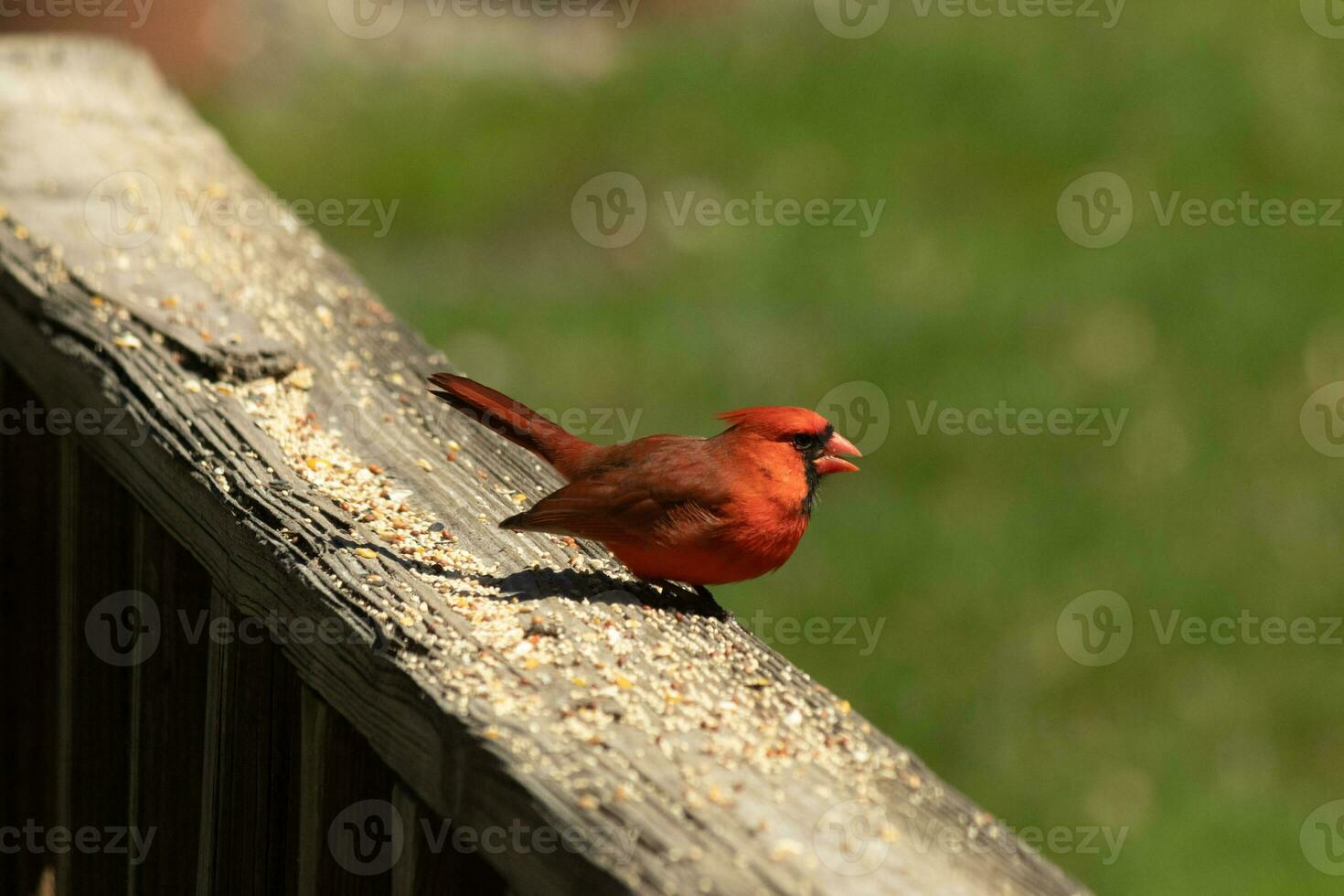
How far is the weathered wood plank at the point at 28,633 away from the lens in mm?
2875

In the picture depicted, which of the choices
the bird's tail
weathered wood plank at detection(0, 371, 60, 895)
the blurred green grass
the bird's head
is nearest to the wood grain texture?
the bird's tail

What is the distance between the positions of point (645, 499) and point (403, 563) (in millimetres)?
558

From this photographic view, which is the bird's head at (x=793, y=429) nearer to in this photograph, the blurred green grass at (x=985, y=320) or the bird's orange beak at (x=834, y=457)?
the bird's orange beak at (x=834, y=457)

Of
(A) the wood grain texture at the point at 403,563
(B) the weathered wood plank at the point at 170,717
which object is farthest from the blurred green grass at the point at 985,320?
(B) the weathered wood plank at the point at 170,717

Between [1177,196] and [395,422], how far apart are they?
556 centimetres

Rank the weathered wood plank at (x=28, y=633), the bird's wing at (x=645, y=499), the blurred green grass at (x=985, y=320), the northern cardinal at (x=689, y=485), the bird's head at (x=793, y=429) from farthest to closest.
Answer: the blurred green grass at (x=985, y=320), the weathered wood plank at (x=28, y=633), the bird's head at (x=793, y=429), the northern cardinal at (x=689, y=485), the bird's wing at (x=645, y=499)

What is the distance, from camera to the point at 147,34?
7418 millimetres

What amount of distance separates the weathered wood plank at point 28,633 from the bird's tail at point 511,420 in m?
0.78

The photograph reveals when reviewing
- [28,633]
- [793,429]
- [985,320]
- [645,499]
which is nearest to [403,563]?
[645,499]

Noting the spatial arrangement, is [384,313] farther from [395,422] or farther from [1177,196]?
[1177,196]

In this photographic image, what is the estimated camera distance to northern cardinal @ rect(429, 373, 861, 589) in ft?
8.14

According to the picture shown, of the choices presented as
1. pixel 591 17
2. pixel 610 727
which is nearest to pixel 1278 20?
pixel 591 17

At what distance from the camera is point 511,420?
2.65m

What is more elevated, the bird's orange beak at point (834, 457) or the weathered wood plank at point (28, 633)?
the bird's orange beak at point (834, 457)
